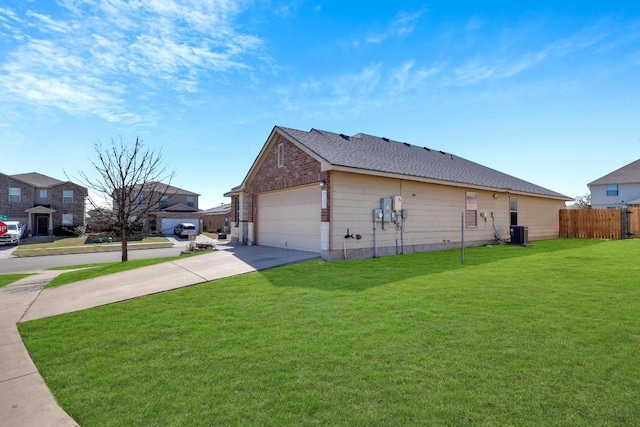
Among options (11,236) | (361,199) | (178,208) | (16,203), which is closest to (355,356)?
(361,199)

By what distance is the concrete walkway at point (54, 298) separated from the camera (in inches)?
118

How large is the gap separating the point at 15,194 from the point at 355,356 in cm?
4592

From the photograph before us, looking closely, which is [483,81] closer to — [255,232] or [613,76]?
[613,76]

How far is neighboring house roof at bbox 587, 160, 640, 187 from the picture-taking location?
107 feet

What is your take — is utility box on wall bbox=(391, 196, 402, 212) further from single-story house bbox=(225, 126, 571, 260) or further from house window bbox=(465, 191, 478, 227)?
house window bbox=(465, 191, 478, 227)

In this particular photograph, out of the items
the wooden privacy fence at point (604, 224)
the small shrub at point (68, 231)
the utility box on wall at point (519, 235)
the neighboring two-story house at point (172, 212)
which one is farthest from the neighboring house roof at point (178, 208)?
the wooden privacy fence at point (604, 224)

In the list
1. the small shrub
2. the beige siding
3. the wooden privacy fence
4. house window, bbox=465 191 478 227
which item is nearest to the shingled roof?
the beige siding

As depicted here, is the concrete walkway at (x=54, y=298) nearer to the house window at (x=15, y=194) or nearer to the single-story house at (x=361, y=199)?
the single-story house at (x=361, y=199)

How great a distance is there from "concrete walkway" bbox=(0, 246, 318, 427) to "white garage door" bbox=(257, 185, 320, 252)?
3.31 feet

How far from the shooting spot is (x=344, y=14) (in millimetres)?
10953

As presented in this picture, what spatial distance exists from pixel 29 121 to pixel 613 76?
20.4 meters

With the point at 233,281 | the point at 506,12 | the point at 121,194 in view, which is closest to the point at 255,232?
the point at 121,194

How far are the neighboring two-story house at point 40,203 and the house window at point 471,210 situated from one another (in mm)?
36770

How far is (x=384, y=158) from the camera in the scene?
13.8 meters
